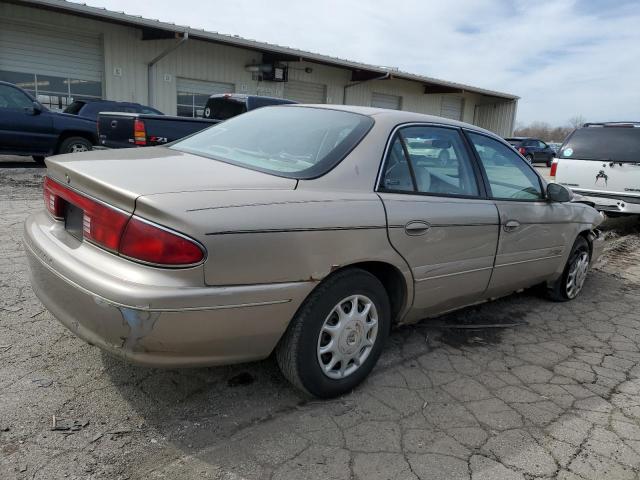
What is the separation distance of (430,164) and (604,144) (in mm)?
6442

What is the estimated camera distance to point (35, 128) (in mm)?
9742

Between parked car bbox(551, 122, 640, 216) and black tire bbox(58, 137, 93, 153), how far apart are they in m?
8.97

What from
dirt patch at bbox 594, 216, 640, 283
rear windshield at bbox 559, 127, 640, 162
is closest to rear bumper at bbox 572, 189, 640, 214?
dirt patch at bbox 594, 216, 640, 283

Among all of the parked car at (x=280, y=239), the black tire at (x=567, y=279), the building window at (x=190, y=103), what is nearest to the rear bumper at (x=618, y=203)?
the black tire at (x=567, y=279)

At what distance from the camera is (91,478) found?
2053mm

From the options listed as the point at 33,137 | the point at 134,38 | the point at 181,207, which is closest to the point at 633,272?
the point at 181,207

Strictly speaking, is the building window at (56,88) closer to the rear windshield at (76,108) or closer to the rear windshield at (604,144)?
the rear windshield at (76,108)

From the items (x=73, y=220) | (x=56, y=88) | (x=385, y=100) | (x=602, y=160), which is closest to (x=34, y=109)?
(x=56, y=88)

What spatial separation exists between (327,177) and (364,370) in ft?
3.64

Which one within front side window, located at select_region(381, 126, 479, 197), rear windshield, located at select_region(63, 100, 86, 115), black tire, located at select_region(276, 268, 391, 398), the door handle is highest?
rear windshield, located at select_region(63, 100, 86, 115)

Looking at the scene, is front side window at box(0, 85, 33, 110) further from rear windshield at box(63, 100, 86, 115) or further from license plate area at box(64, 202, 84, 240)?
license plate area at box(64, 202, 84, 240)

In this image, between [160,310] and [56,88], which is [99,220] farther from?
[56,88]

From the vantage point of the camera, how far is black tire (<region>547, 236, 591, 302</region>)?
182 inches

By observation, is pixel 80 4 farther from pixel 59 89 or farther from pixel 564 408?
pixel 564 408
